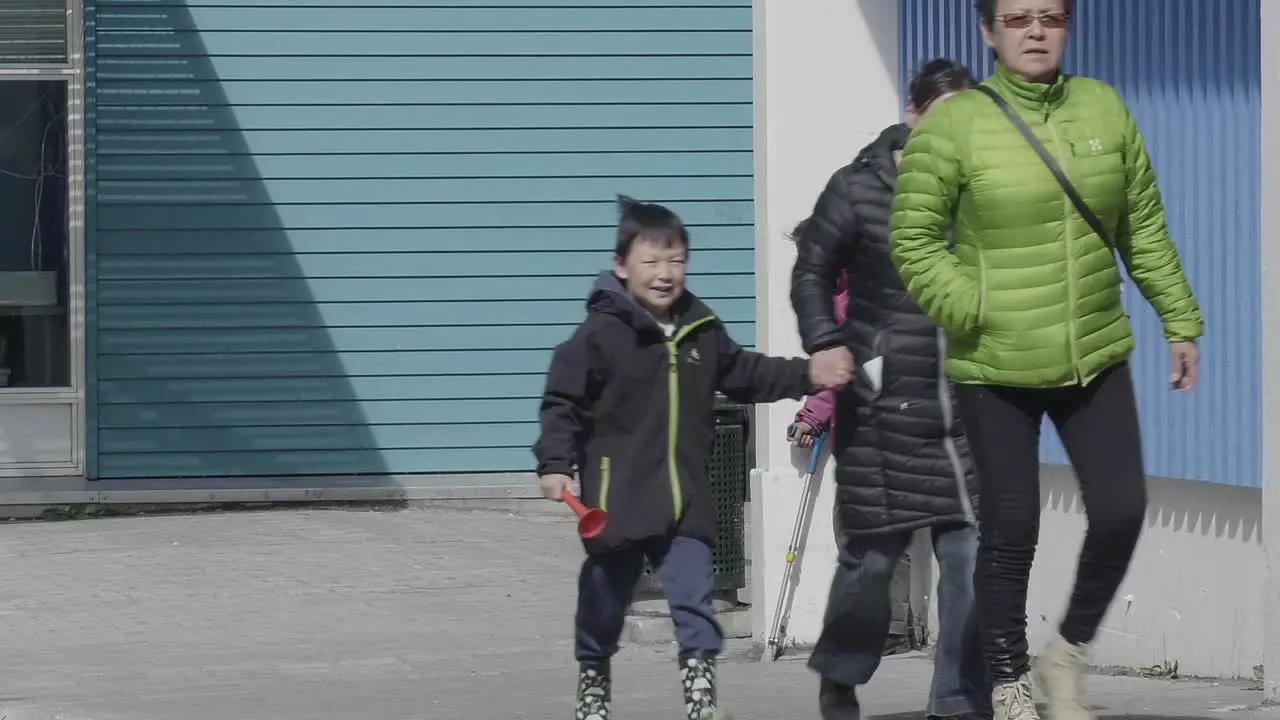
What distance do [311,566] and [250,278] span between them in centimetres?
314

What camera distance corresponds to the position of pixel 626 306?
20.6ft

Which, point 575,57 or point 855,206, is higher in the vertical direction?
point 575,57

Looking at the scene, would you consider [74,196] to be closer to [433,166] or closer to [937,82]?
[433,166]

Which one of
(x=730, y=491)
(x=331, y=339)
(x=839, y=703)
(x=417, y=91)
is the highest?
(x=417, y=91)

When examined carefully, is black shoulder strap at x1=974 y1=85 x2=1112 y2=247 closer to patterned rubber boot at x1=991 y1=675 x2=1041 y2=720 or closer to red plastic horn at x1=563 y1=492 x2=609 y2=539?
patterned rubber boot at x1=991 y1=675 x2=1041 y2=720

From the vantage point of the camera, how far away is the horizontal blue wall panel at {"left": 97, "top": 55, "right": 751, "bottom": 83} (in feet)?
47.0

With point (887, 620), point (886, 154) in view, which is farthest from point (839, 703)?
point (886, 154)

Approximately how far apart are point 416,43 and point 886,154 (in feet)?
28.1

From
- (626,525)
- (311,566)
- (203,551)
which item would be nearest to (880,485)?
(626,525)

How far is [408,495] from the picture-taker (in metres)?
Answer: 14.6

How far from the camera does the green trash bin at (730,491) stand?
375 inches

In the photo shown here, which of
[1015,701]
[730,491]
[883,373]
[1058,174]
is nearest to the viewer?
[1058,174]

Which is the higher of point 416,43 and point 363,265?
point 416,43

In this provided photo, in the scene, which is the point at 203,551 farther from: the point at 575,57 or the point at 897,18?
the point at 897,18
